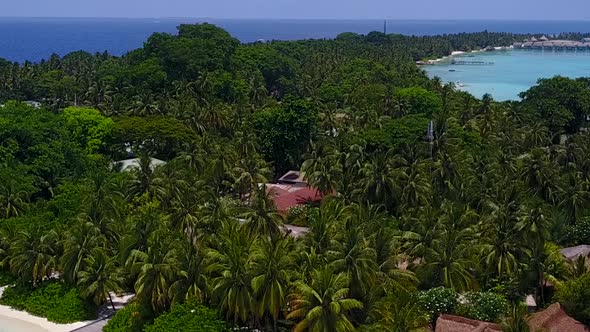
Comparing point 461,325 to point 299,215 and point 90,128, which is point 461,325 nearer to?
point 299,215

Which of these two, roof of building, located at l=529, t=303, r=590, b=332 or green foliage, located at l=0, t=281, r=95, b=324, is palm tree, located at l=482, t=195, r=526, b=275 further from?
green foliage, located at l=0, t=281, r=95, b=324

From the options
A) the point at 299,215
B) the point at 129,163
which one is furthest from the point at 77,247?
the point at 129,163

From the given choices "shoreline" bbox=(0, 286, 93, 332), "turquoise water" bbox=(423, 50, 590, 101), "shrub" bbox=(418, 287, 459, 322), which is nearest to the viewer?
"shrub" bbox=(418, 287, 459, 322)

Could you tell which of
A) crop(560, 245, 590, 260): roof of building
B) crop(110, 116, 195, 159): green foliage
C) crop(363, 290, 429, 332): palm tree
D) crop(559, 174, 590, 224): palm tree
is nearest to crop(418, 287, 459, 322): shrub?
crop(363, 290, 429, 332): palm tree

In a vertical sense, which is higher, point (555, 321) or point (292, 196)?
point (555, 321)

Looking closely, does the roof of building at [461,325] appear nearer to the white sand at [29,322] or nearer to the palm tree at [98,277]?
the palm tree at [98,277]

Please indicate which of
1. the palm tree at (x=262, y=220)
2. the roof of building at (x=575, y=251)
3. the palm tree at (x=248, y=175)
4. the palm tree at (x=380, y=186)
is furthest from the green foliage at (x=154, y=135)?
the roof of building at (x=575, y=251)

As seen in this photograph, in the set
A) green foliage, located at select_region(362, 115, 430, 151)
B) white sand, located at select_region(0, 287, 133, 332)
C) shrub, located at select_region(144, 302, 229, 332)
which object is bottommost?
white sand, located at select_region(0, 287, 133, 332)
